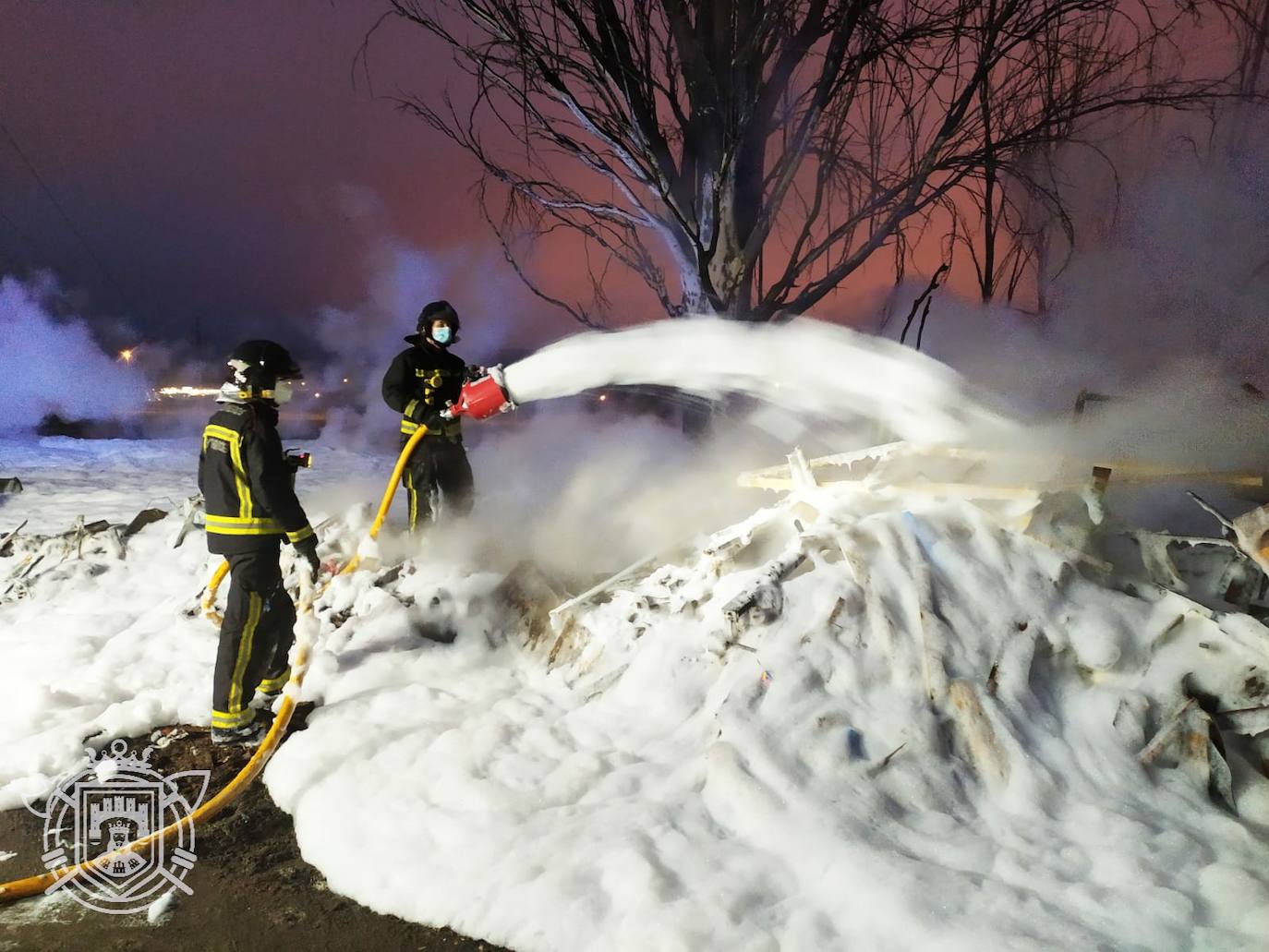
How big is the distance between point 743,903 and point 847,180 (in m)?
7.36

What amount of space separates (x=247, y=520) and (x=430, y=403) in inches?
82.4

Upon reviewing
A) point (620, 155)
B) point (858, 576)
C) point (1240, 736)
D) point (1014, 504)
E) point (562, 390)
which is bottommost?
point (1240, 736)

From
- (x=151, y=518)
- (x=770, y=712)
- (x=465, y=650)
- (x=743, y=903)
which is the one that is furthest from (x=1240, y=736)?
(x=151, y=518)

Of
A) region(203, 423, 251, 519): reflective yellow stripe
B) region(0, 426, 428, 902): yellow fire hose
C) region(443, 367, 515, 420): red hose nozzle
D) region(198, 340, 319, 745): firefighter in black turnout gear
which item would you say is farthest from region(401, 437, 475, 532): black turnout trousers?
region(203, 423, 251, 519): reflective yellow stripe

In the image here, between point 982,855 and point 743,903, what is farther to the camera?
point 982,855

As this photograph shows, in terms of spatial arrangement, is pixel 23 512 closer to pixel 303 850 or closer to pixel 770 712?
pixel 303 850

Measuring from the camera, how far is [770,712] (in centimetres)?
347

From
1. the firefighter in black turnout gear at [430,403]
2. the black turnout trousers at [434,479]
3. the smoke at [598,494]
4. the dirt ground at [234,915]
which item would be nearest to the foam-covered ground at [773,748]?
the dirt ground at [234,915]

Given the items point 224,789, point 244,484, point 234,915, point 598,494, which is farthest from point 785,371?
point 234,915

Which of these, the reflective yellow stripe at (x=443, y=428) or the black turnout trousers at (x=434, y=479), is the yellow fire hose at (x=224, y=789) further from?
the reflective yellow stripe at (x=443, y=428)

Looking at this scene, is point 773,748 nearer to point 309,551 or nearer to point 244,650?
point 309,551

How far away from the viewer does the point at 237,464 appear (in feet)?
13.1

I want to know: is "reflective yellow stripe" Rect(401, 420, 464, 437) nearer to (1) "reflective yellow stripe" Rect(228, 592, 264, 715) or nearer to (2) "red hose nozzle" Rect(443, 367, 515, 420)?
(2) "red hose nozzle" Rect(443, 367, 515, 420)

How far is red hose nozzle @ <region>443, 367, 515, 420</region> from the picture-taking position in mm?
5395
